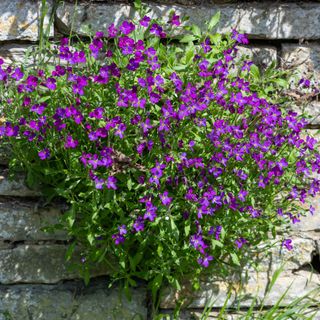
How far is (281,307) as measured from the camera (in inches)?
131

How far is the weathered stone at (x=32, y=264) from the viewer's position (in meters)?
3.19

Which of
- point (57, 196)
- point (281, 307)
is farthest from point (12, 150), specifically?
point (281, 307)

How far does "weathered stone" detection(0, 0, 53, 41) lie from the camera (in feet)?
10.5

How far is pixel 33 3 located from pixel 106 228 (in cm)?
123

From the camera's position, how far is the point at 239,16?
332cm

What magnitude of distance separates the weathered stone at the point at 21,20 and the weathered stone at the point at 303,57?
127 centimetres

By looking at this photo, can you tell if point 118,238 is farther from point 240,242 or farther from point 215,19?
point 215,19

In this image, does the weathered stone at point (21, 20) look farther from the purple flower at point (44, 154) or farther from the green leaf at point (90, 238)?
the green leaf at point (90, 238)

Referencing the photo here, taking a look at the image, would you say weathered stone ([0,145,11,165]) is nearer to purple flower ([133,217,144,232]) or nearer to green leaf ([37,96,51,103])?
green leaf ([37,96,51,103])

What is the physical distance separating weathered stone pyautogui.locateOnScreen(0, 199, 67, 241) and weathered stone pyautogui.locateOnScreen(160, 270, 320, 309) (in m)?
0.70

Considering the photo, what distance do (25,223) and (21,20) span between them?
1053 millimetres

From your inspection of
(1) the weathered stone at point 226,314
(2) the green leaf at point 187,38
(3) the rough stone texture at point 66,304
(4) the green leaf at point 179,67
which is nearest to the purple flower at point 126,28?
(4) the green leaf at point 179,67

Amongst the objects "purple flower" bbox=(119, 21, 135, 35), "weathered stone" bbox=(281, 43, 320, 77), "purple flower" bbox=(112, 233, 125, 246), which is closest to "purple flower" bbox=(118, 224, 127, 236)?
"purple flower" bbox=(112, 233, 125, 246)

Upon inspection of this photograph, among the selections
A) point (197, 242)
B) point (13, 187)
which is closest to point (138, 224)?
point (197, 242)
